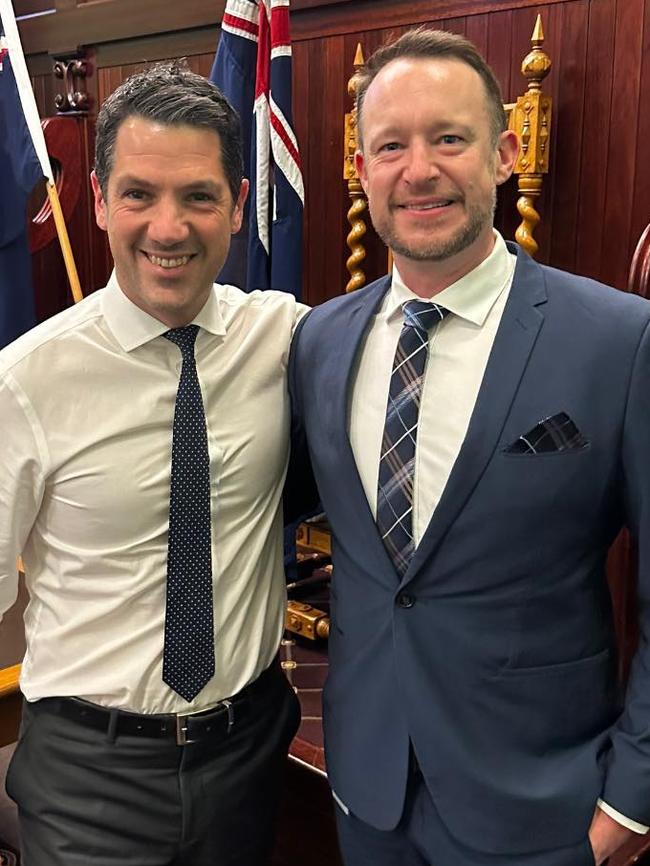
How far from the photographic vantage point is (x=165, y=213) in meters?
1.40

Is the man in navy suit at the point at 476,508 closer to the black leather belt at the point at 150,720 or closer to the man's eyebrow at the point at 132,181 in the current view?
the black leather belt at the point at 150,720

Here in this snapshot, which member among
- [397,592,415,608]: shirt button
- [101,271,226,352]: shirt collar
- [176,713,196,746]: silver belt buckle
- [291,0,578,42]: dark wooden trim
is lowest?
[176,713,196,746]: silver belt buckle

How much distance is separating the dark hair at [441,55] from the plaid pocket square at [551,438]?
0.44m

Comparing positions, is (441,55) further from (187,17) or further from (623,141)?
(187,17)

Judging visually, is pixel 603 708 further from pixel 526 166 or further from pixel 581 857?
pixel 526 166

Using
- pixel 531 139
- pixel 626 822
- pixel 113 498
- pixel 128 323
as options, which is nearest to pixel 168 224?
pixel 128 323

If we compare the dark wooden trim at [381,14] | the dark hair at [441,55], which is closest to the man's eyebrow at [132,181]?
the dark hair at [441,55]

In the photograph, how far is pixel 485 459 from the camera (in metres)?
1.25

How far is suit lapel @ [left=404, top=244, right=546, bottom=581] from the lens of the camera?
1246 mm

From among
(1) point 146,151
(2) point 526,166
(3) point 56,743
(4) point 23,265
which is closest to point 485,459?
(1) point 146,151

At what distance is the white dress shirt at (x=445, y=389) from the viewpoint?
1.31 m

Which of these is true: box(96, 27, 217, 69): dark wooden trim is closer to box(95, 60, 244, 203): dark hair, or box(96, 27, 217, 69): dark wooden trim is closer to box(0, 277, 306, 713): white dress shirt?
box(95, 60, 244, 203): dark hair

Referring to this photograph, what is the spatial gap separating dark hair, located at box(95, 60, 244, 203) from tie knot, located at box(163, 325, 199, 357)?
0.24m

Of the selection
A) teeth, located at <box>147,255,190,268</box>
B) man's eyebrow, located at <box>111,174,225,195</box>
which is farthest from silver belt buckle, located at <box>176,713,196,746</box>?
man's eyebrow, located at <box>111,174,225,195</box>
